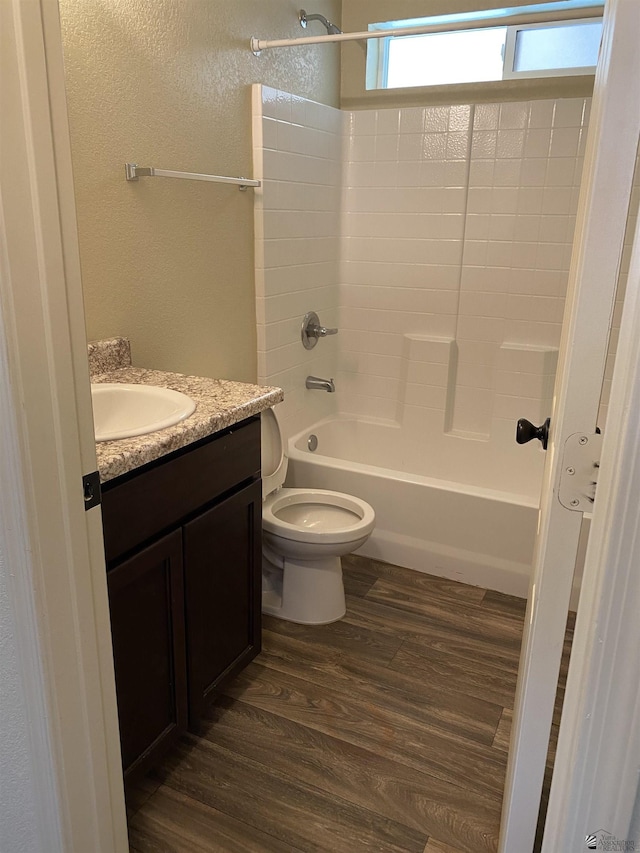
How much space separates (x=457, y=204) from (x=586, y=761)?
2620mm

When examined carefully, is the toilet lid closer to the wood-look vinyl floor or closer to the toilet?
the toilet

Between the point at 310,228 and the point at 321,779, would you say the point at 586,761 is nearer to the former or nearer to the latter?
the point at 321,779

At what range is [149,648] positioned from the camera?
1.49m

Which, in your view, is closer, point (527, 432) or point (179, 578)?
point (527, 432)

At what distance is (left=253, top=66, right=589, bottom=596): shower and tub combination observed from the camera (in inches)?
101

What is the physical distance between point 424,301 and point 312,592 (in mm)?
1503

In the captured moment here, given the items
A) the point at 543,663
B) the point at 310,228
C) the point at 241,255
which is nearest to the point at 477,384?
the point at 310,228

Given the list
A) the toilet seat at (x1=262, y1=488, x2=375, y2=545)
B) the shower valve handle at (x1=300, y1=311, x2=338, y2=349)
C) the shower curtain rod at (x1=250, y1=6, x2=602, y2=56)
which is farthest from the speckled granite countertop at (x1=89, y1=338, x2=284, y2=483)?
the shower curtain rod at (x1=250, y1=6, x2=602, y2=56)

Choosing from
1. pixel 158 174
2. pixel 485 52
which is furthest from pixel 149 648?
pixel 485 52

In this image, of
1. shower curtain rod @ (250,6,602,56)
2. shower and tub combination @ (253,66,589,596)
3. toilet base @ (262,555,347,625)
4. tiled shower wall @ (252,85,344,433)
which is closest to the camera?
shower curtain rod @ (250,6,602,56)

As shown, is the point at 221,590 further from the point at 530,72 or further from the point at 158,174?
the point at 530,72

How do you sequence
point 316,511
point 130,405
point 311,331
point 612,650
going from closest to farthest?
point 612,650
point 130,405
point 316,511
point 311,331

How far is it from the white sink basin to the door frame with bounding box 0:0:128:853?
603 mm

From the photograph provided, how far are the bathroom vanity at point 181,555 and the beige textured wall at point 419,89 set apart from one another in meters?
1.84
